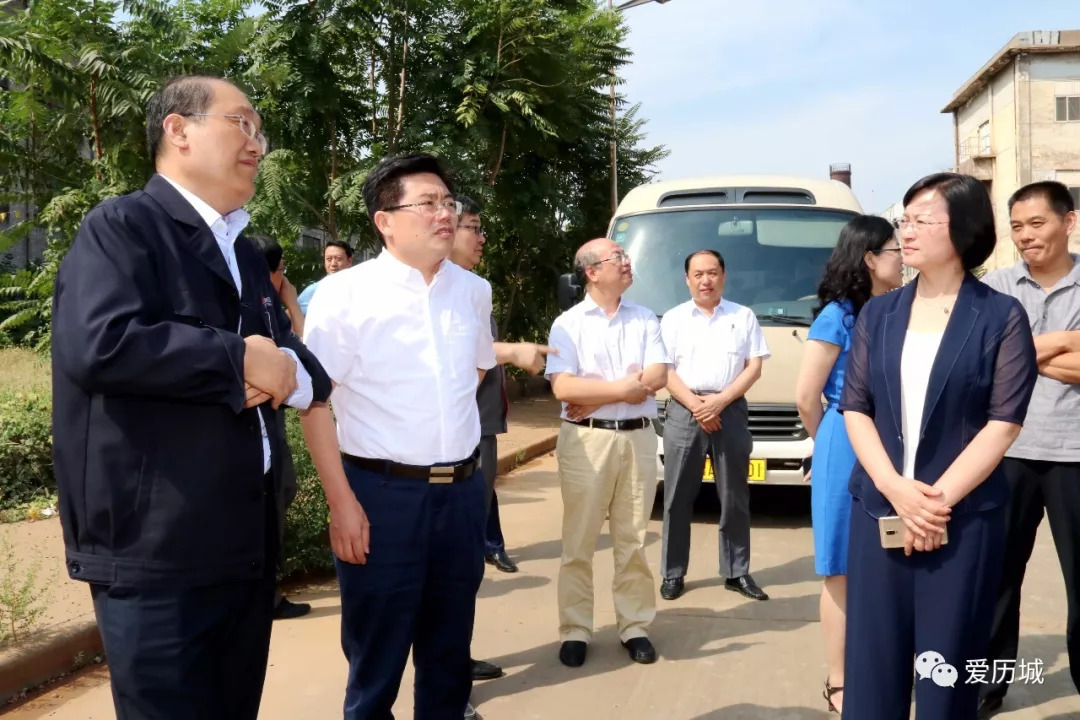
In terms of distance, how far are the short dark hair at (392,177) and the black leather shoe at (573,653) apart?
2.37 m

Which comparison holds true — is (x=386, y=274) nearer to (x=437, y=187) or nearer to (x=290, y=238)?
(x=437, y=187)

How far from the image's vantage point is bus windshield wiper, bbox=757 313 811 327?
287 inches

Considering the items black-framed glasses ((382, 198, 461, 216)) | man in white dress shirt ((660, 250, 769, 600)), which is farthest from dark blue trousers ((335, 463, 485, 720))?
man in white dress shirt ((660, 250, 769, 600))

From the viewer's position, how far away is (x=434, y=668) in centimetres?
307

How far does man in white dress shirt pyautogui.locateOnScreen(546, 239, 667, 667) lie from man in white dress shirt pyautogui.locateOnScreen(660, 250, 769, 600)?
105 cm

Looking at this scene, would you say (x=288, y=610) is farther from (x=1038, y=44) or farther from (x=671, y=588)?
(x=1038, y=44)

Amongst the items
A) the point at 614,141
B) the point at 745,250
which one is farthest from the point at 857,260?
the point at 614,141

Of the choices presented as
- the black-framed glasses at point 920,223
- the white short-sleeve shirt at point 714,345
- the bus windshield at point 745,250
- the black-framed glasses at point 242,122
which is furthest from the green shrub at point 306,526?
the black-framed glasses at point 920,223

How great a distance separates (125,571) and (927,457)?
2.19 m

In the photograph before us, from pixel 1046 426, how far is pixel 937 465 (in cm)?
128

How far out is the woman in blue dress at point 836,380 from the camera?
144 inches

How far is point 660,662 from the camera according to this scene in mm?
4555

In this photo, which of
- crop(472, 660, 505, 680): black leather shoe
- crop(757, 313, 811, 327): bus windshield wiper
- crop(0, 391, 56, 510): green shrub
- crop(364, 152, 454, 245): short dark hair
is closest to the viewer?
crop(364, 152, 454, 245): short dark hair

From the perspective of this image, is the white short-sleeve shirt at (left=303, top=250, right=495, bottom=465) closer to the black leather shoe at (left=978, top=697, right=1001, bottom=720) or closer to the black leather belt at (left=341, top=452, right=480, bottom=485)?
the black leather belt at (left=341, top=452, right=480, bottom=485)
